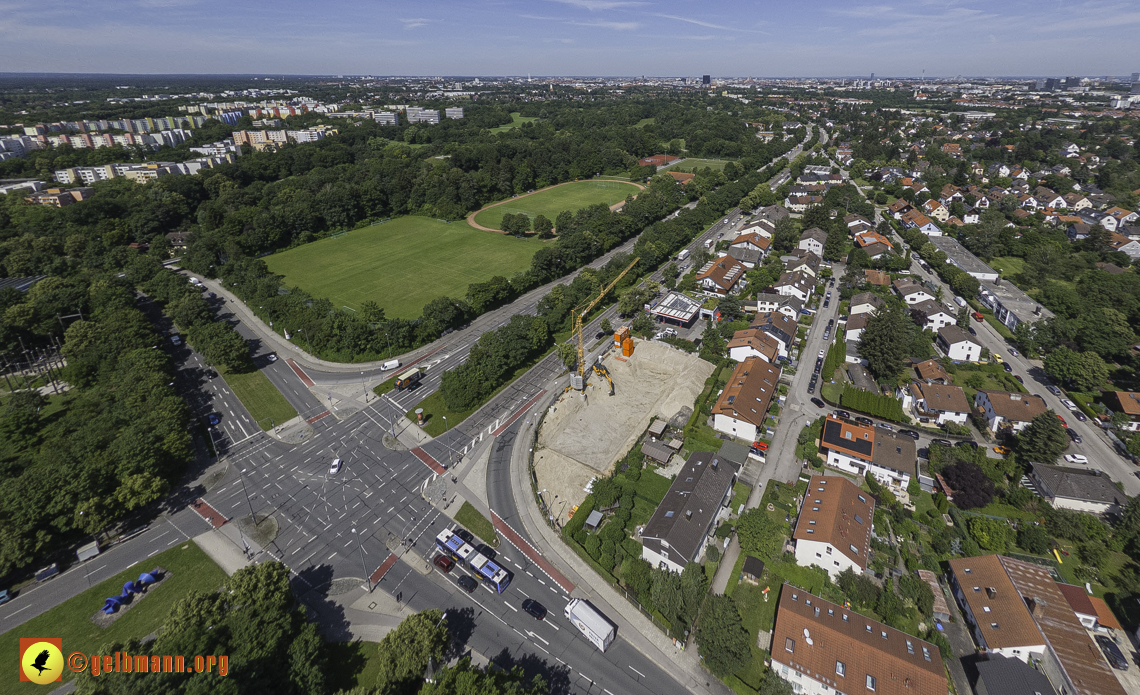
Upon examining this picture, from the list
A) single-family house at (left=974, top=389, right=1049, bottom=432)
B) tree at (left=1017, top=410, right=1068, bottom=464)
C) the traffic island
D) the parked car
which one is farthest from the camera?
single-family house at (left=974, top=389, right=1049, bottom=432)

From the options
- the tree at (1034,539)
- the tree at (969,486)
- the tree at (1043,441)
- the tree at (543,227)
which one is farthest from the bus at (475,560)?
the tree at (543,227)

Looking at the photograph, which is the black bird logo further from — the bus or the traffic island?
the bus

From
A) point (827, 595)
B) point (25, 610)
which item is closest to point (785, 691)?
point (827, 595)

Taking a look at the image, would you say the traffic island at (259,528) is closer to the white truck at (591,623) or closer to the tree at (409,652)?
the tree at (409,652)

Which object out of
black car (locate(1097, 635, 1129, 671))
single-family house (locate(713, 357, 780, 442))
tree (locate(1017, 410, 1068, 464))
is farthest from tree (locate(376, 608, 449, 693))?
tree (locate(1017, 410, 1068, 464))

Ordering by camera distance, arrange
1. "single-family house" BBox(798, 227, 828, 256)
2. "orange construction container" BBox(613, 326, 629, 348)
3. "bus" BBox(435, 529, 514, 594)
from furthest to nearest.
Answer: "single-family house" BBox(798, 227, 828, 256)
"orange construction container" BBox(613, 326, 629, 348)
"bus" BBox(435, 529, 514, 594)

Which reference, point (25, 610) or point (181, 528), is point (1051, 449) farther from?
point (25, 610)

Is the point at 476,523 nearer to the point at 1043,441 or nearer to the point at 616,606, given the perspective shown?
the point at 616,606
